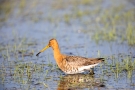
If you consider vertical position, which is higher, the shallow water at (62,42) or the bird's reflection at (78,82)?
the shallow water at (62,42)

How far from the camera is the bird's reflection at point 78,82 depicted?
9.16m

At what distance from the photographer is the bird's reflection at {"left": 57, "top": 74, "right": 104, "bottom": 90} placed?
9.16m

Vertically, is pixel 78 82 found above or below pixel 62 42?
below

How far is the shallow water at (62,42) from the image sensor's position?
962cm

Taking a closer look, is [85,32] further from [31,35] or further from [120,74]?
[120,74]

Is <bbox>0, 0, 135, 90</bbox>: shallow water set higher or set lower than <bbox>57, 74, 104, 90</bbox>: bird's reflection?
higher

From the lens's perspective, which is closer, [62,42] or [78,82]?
[78,82]

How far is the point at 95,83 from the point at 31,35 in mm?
6495

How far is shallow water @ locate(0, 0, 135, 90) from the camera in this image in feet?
31.6

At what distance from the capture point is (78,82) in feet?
31.7

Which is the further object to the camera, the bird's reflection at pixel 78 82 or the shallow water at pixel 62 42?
the shallow water at pixel 62 42

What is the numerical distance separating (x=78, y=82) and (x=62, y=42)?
4.66m

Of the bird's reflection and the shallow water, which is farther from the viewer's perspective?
the shallow water

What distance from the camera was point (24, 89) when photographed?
897cm
